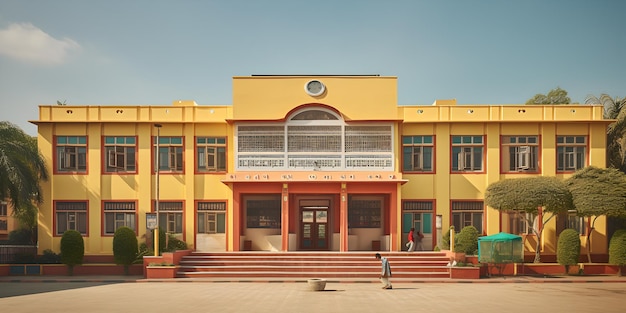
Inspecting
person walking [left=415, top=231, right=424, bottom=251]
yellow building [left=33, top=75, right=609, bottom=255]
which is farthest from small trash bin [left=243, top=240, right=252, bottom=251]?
person walking [left=415, top=231, right=424, bottom=251]

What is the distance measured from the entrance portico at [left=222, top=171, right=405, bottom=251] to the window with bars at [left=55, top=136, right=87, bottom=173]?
8462mm

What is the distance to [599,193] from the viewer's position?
25.2 metres

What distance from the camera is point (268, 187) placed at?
28.5 metres

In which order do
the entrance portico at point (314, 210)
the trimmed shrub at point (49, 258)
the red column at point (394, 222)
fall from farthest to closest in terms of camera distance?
the red column at point (394, 222)
the entrance portico at point (314, 210)
the trimmed shrub at point (49, 258)

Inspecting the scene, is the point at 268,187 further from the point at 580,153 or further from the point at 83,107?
the point at 580,153

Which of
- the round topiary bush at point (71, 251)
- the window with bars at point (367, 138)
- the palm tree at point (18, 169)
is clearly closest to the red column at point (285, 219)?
the window with bars at point (367, 138)

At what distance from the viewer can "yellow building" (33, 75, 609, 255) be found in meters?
28.7

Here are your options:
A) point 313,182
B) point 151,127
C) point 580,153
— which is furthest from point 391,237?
point 151,127

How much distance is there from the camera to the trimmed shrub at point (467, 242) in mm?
26594

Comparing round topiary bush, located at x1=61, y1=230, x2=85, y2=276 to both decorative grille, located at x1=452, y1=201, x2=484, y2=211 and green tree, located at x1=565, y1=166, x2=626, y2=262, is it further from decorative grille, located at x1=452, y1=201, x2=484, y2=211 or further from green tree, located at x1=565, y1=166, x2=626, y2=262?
green tree, located at x1=565, y1=166, x2=626, y2=262

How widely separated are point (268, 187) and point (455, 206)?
10104 mm

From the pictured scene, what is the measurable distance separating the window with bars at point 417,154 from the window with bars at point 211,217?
1018 cm

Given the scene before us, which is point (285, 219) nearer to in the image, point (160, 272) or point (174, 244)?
point (174, 244)

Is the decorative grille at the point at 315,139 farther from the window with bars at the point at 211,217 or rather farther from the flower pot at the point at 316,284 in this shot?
the flower pot at the point at 316,284
